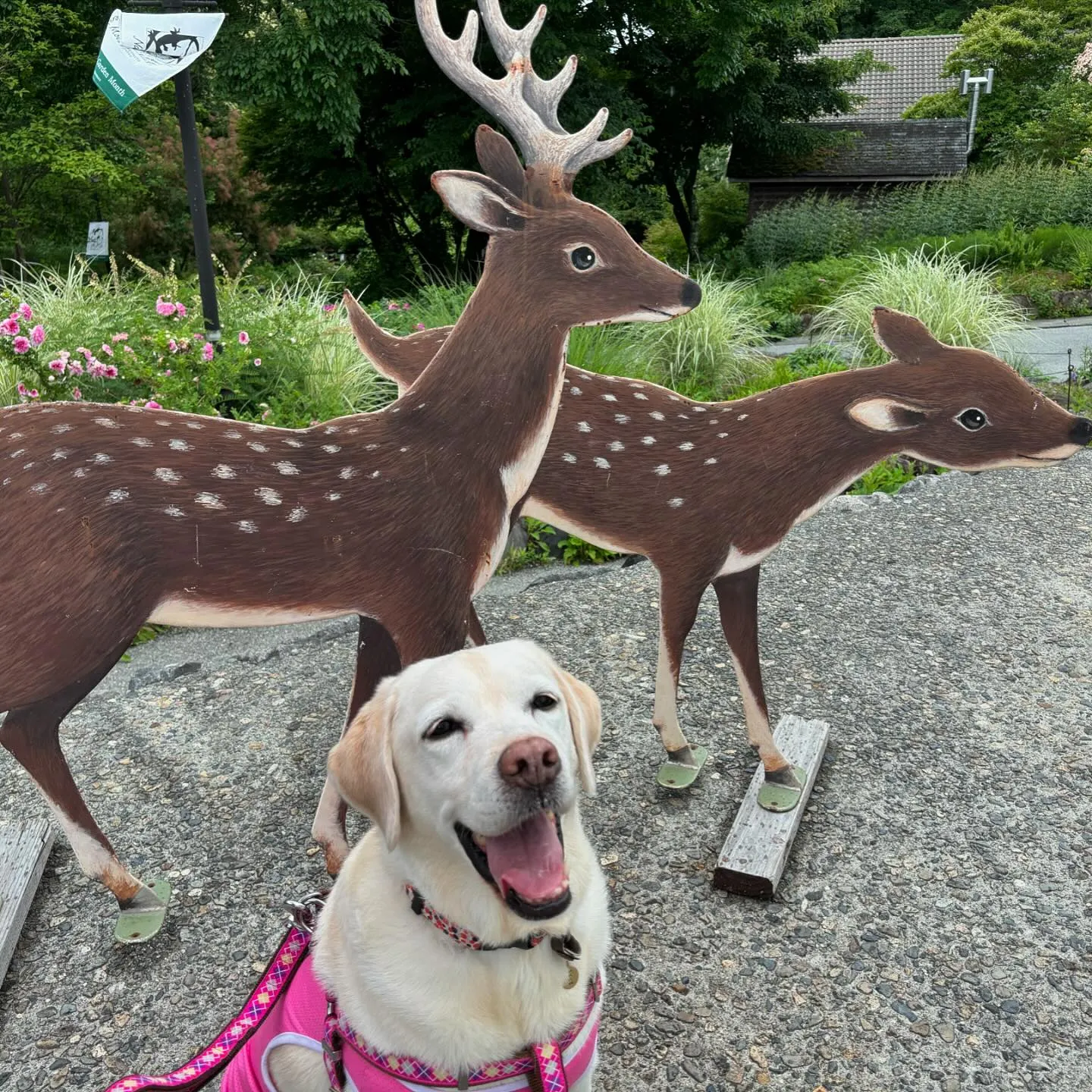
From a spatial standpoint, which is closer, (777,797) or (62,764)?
(62,764)

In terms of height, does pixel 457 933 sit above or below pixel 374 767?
below

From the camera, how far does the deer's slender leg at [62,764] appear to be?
7.58ft

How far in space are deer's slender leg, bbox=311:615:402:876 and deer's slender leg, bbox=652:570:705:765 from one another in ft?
3.08

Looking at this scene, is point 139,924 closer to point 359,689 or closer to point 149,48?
point 359,689

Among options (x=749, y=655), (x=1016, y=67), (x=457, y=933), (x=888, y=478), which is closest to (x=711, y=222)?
(x=1016, y=67)

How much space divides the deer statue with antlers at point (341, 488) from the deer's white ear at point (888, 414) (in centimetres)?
67

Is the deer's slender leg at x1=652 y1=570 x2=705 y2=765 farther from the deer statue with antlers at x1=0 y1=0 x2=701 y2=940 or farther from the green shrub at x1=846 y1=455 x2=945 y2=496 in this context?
the green shrub at x1=846 y1=455 x2=945 y2=496

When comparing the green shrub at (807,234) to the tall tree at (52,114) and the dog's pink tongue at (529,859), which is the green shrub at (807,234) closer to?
the tall tree at (52,114)

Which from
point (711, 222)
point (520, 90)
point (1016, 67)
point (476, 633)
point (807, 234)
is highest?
point (520, 90)

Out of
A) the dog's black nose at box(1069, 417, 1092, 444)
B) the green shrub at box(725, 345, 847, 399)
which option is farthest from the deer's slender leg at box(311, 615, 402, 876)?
the green shrub at box(725, 345, 847, 399)

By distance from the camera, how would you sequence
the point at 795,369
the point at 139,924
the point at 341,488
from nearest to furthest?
the point at 341,488, the point at 139,924, the point at 795,369

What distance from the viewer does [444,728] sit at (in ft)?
4.99

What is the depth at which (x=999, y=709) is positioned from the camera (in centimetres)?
390

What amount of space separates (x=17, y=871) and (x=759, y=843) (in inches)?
92.4
